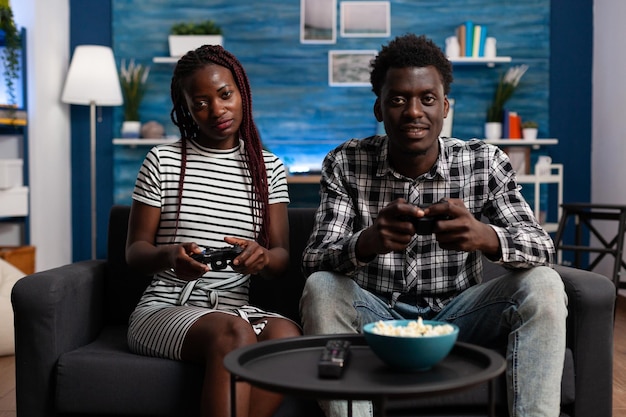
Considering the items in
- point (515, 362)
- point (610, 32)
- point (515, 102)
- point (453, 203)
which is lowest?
point (515, 362)

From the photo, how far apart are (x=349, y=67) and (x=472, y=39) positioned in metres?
0.77

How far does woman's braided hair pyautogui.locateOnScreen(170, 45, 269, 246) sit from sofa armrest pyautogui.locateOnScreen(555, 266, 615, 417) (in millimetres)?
753

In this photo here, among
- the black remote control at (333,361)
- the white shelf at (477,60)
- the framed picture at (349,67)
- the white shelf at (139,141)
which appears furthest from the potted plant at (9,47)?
the black remote control at (333,361)

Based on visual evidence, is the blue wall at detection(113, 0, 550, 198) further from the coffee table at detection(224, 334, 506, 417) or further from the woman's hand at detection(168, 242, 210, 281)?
the coffee table at detection(224, 334, 506, 417)

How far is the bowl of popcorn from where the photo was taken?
129 cm

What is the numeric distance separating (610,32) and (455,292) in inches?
133

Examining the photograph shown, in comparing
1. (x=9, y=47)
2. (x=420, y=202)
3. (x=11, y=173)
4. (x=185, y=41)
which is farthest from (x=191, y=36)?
(x=420, y=202)

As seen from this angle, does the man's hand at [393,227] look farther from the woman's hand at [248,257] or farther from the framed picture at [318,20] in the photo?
the framed picture at [318,20]

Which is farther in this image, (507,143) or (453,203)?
(507,143)

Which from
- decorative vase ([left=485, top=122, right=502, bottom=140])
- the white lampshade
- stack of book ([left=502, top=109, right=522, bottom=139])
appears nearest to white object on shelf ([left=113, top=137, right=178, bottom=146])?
the white lampshade

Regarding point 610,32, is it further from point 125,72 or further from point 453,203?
point 453,203

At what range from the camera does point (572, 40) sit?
529 centimetres

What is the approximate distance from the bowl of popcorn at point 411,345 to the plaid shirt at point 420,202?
663mm

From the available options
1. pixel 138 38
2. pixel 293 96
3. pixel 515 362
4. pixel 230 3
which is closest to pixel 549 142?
pixel 293 96
